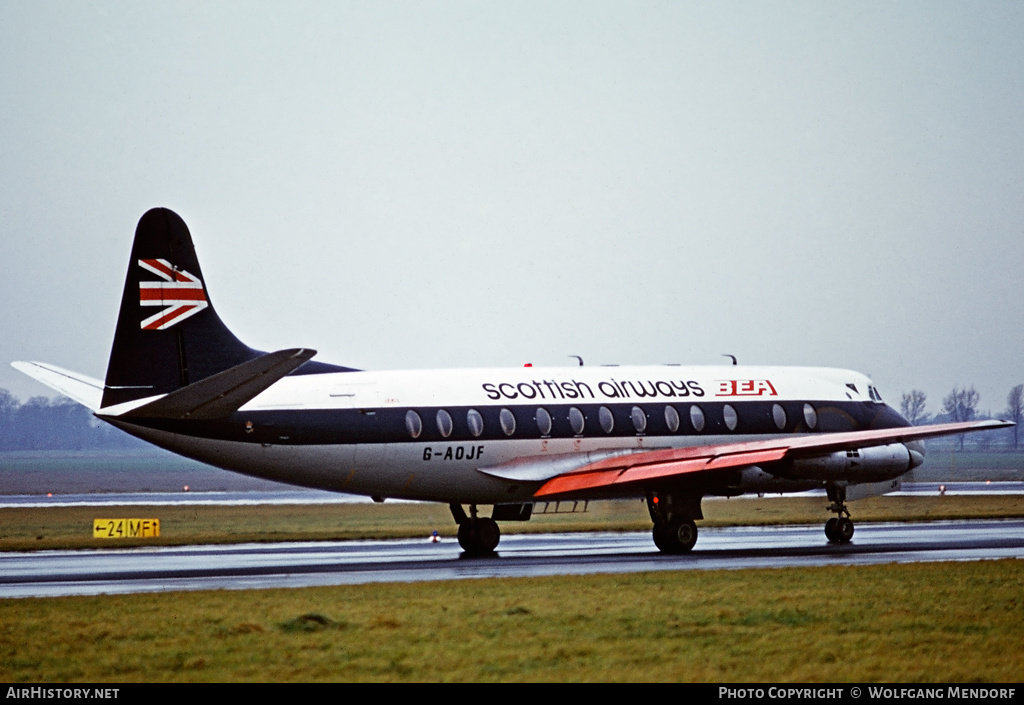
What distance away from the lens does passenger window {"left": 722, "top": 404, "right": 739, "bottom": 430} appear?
38188 mm

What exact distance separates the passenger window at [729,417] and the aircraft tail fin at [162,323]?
13740 mm

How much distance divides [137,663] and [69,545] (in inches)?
996

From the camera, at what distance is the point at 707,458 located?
3444 cm

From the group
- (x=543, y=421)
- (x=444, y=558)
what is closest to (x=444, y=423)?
(x=543, y=421)

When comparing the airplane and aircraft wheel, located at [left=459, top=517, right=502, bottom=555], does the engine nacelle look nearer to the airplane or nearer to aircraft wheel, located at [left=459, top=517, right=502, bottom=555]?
the airplane

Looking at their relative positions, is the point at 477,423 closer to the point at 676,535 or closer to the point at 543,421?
the point at 543,421

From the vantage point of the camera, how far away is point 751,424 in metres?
38.5

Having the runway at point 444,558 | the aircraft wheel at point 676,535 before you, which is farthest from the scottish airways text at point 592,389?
the runway at point 444,558

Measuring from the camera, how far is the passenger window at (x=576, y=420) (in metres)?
36.1

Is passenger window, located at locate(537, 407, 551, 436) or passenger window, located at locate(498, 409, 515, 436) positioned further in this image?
passenger window, located at locate(537, 407, 551, 436)

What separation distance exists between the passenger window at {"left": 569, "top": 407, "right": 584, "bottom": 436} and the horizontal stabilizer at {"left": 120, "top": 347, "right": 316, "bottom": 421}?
9.38 meters


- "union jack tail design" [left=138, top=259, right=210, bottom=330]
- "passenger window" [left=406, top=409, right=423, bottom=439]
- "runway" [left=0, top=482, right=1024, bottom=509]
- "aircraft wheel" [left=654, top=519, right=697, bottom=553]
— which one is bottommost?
"aircraft wheel" [left=654, top=519, right=697, bottom=553]

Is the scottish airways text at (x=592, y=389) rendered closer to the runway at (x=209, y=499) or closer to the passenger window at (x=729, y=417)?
the passenger window at (x=729, y=417)

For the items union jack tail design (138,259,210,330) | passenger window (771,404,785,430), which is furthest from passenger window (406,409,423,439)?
passenger window (771,404,785,430)
